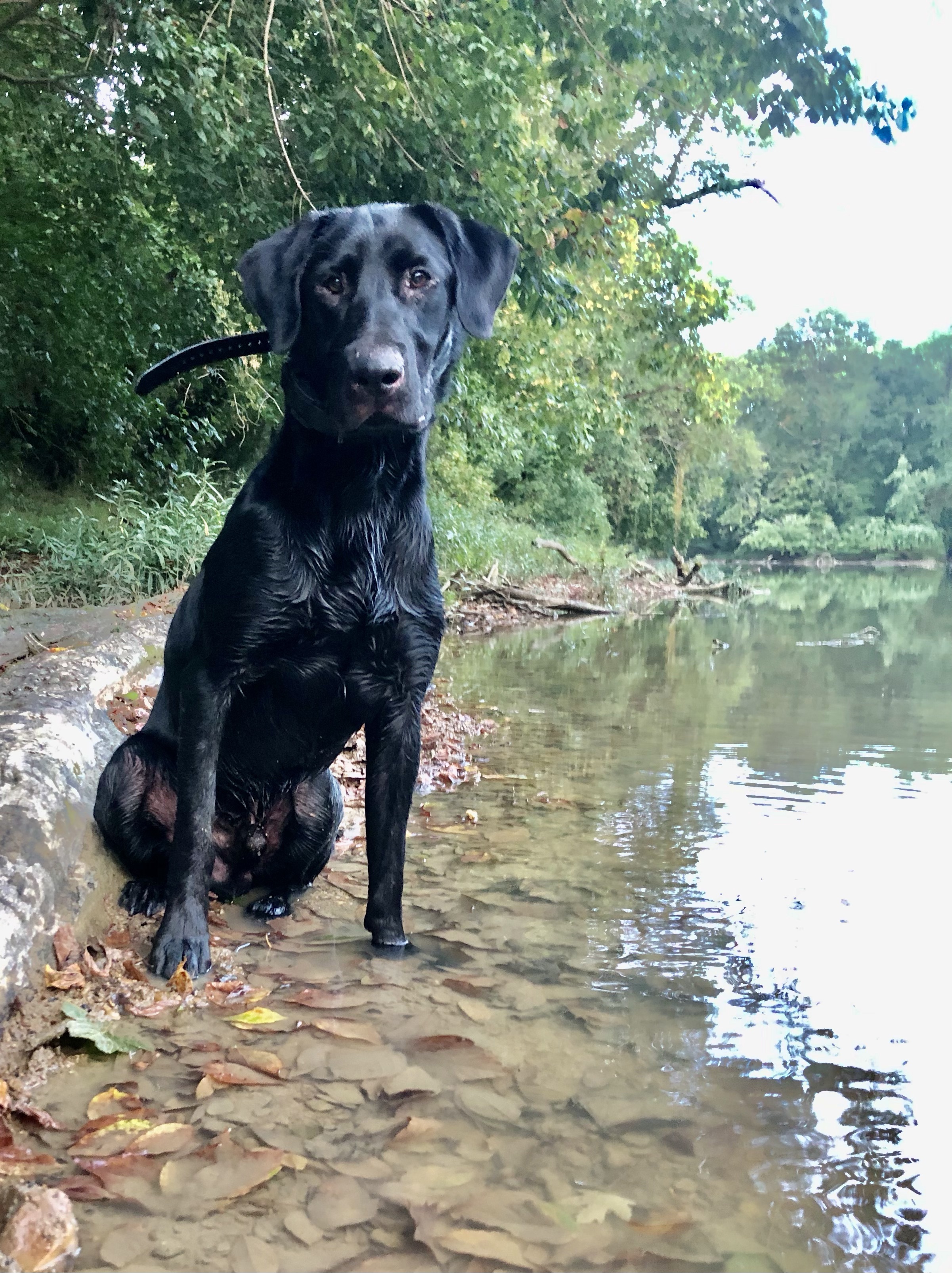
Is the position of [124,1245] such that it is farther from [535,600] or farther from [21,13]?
[535,600]

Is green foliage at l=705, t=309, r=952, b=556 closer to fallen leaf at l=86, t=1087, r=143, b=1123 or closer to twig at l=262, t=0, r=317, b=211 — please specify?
twig at l=262, t=0, r=317, b=211

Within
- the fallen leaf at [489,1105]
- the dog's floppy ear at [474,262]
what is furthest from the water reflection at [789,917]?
the dog's floppy ear at [474,262]

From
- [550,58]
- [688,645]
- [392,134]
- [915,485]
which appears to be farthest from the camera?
[915,485]

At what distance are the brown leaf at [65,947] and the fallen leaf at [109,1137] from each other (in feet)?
1.94

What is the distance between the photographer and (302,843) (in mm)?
3014

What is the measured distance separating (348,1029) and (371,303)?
176 centimetres

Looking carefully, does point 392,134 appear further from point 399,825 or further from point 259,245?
point 399,825

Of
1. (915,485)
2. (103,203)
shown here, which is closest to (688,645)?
(103,203)

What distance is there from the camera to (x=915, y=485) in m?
53.3

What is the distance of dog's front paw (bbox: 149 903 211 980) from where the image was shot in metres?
2.47

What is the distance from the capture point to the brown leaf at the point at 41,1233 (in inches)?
57.9

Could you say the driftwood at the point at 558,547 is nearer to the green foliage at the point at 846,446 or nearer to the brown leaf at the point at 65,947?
the brown leaf at the point at 65,947

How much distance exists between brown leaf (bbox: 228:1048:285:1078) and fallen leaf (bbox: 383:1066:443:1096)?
23 centimetres

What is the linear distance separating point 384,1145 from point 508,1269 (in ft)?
1.24
